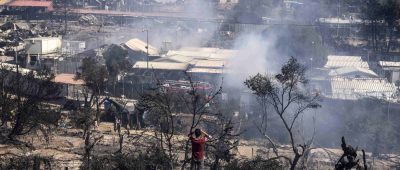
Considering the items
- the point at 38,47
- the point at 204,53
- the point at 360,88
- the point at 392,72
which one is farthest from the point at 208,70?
the point at 38,47

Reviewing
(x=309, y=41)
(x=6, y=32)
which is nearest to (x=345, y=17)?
(x=309, y=41)

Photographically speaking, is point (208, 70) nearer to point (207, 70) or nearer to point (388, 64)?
point (207, 70)

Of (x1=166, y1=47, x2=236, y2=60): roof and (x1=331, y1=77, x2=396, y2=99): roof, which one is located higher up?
(x1=166, y1=47, x2=236, y2=60): roof

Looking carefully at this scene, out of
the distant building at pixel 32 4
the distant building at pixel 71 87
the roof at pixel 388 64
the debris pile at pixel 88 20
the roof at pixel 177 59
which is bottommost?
the distant building at pixel 71 87

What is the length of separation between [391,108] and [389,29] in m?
10.7

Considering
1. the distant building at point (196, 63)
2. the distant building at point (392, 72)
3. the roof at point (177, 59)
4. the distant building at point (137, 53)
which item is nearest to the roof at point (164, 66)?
the distant building at point (196, 63)

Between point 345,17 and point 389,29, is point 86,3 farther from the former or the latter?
point 389,29

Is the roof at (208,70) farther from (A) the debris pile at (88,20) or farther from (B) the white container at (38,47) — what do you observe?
(A) the debris pile at (88,20)

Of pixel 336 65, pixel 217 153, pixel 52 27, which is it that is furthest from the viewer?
pixel 52 27

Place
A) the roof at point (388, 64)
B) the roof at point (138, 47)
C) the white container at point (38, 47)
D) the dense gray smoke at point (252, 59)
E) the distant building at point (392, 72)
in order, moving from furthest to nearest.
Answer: the roof at point (138, 47) < the white container at point (38, 47) < the roof at point (388, 64) < the distant building at point (392, 72) < the dense gray smoke at point (252, 59)

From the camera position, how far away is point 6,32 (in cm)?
2517

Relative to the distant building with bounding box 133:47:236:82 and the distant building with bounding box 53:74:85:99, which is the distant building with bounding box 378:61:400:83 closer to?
the distant building with bounding box 133:47:236:82

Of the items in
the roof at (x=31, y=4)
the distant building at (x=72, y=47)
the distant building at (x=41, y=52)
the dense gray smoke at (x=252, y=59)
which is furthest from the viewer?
the roof at (x=31, y=4)

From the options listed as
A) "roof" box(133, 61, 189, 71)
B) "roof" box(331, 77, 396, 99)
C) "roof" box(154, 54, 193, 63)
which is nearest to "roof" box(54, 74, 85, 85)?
"roof" box(133, 61, 189, 71)
